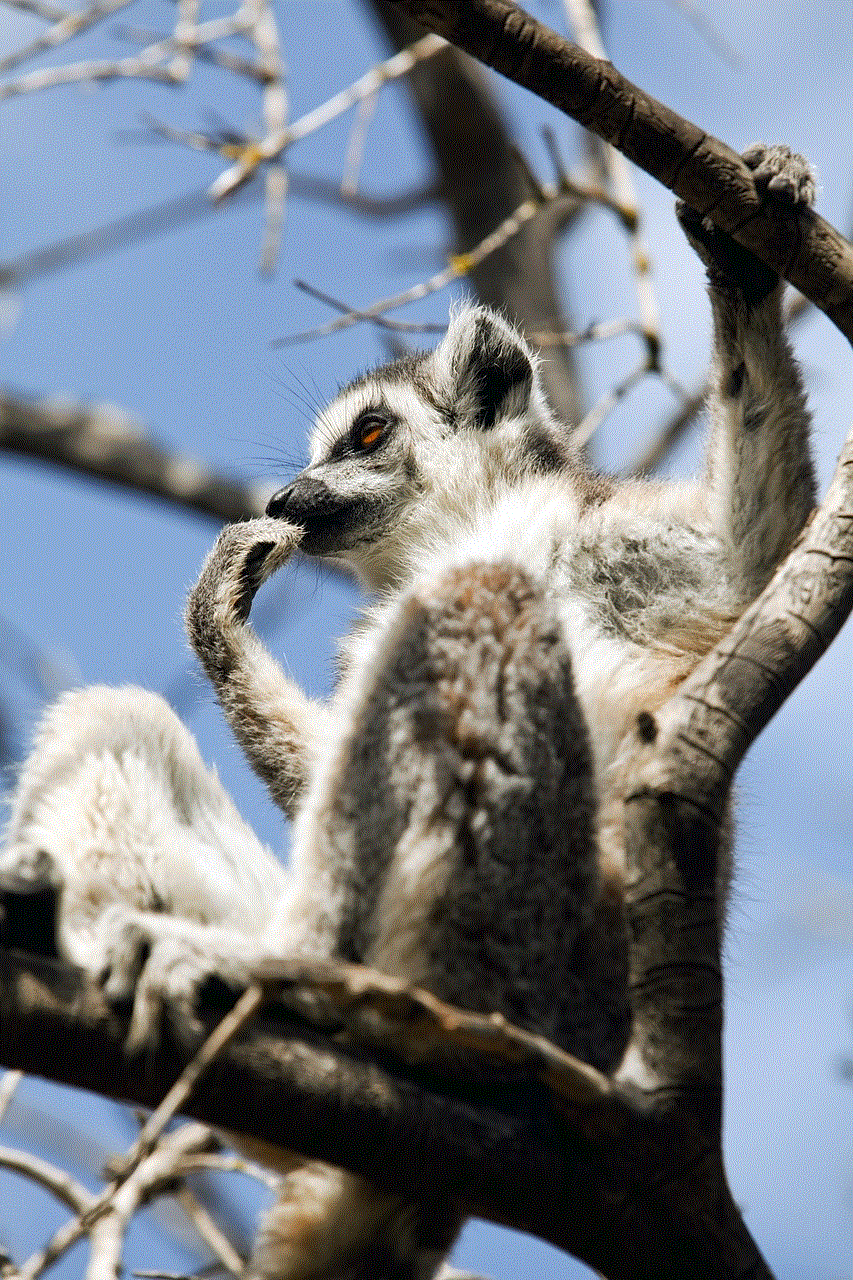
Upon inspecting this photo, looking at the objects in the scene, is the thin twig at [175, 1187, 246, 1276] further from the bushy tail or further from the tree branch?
the tree branch

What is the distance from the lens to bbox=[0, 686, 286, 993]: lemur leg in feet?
17.9

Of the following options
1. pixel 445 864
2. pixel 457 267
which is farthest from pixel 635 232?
pixel 445 864

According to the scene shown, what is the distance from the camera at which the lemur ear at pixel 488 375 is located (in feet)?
26.2

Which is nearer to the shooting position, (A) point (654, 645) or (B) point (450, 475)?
(A) point (654, 645)

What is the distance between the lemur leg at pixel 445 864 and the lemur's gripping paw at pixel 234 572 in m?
2.48

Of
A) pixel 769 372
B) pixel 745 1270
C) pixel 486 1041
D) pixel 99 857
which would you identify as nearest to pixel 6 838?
pixel 99 857

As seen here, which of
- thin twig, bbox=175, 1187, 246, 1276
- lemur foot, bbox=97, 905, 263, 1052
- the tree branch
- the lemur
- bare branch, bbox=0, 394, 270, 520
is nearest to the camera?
lemur foot, bbox=97, 905, 263, 1052

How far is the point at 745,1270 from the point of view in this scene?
14.7 feet

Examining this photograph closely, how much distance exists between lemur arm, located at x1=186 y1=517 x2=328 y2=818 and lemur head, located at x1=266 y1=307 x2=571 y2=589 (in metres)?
0.41

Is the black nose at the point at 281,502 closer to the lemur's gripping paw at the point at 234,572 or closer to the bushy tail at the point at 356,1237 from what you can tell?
the lemur's gripping paw at the point at 234,572

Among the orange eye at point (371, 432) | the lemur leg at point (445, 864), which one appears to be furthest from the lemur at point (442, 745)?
the orange eye at point (371, 432)

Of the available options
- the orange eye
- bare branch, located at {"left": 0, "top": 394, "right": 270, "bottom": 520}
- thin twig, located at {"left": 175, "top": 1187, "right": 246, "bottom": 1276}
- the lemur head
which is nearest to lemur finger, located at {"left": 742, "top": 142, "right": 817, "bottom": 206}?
the lemur head

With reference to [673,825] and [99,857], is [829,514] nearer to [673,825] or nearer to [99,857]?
[673,825]

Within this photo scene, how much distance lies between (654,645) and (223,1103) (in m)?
3.02
